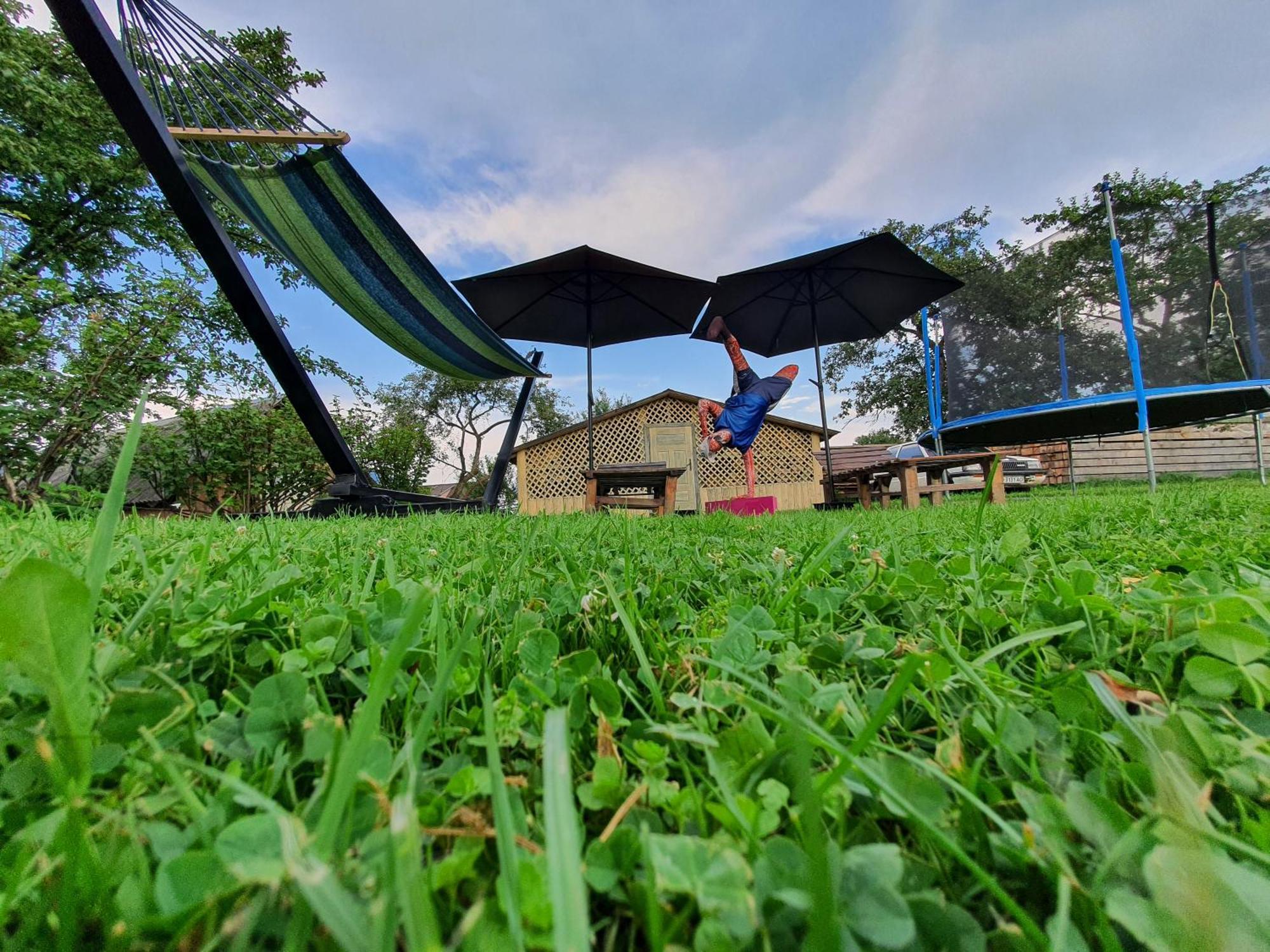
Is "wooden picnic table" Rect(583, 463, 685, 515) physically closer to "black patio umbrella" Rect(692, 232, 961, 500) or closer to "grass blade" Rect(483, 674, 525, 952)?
"black patio umbrella" Rect(692, 232, 961, 500)

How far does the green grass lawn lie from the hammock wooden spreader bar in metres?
3.25

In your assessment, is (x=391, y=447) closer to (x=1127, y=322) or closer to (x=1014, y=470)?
(x=1127, y=322)

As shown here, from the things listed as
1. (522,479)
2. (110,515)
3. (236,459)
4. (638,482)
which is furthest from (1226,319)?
(236,459)

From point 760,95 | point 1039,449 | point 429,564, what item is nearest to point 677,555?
point 429,564

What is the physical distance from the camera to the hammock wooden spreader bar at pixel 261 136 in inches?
106

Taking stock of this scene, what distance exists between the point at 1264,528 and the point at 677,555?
1.51 metres

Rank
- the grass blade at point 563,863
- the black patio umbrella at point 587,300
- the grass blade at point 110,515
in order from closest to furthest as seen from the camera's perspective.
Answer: the grass blade at point 563,863, the grass blade at point 110,515, the black patio umbrella at point 587,300

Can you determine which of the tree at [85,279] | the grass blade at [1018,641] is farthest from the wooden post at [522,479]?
the grass blade at [1018,641]

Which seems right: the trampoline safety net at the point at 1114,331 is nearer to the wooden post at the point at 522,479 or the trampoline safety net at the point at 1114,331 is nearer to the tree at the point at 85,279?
the wooden post at the point at 522,479

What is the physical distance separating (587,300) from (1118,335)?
627cm

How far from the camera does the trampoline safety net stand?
5.43 meters

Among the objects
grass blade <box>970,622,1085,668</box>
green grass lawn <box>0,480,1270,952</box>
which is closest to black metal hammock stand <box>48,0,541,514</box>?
green grass lawn <box>0,480,1270,952</box>

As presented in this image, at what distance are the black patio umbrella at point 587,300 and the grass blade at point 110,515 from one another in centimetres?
432

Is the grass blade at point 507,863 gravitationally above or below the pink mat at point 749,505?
below
